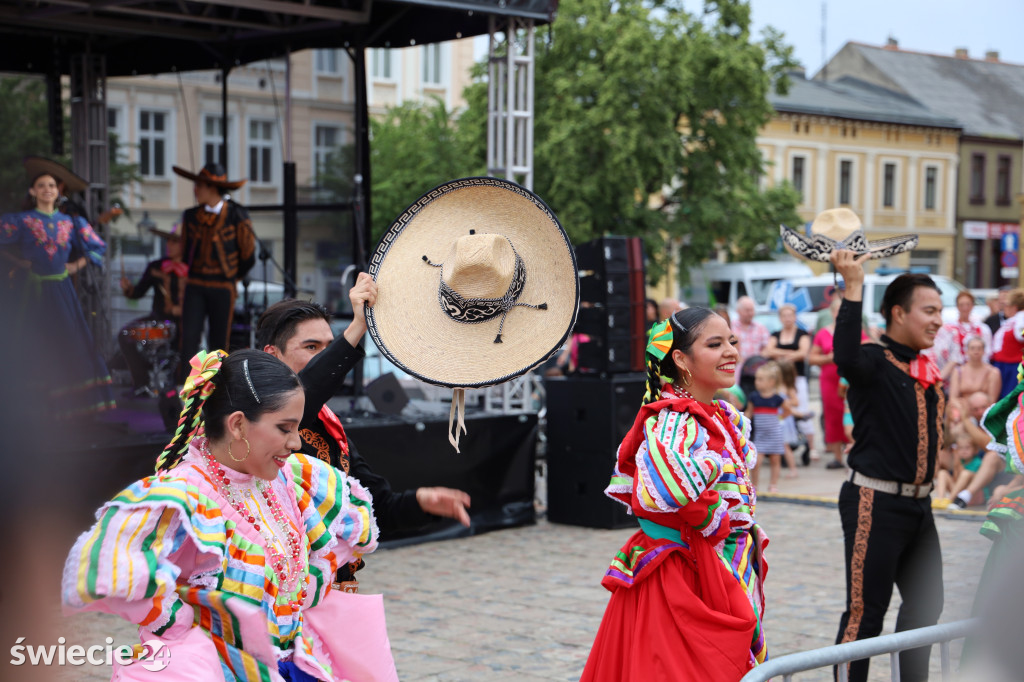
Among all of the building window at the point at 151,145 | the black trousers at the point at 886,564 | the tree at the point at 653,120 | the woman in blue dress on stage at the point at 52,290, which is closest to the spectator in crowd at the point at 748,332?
the building window at the point at 151,145

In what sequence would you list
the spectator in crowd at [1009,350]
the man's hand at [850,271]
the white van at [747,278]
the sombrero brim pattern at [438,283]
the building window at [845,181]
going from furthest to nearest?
the building window at [845,181]
the white van at [747,278]
the spectator in crowd at [1009,350]
the man's hand at [850,271]
the sombrero brim pattern at [438,283]

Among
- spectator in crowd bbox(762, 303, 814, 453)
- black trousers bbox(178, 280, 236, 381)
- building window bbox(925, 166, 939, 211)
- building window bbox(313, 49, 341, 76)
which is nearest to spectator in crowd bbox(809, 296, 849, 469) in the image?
spectator in crowd bbox(762, 303, 814, 453)

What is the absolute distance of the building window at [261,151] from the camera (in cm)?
1143

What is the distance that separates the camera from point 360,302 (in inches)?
136

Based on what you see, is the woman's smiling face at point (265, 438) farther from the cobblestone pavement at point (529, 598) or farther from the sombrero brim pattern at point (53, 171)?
the sombrero brim pattern at point (53, 171)

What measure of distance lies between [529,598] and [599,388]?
252 centimetres

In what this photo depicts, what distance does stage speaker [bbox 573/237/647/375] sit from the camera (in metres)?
9.22

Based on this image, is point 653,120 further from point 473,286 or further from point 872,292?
point 473,286

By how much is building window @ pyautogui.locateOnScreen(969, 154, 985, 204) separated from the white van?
19738 mm

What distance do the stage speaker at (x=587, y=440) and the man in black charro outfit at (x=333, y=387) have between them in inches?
218

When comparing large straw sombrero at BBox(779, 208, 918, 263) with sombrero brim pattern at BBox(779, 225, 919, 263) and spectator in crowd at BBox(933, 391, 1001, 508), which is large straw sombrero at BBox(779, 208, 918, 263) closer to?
sombrero brim pattern at BBox(779, 225, 919, 263)

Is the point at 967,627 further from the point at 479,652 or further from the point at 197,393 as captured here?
the point at 479,652

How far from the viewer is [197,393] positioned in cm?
273

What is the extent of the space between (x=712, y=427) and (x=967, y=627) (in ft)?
7.39
